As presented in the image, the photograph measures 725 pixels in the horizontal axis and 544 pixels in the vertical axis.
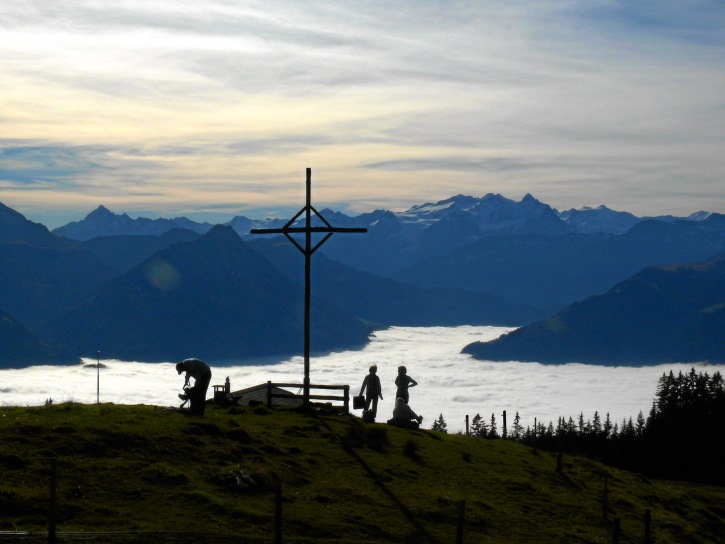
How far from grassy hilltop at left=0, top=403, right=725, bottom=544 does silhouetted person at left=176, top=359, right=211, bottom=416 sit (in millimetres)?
1204

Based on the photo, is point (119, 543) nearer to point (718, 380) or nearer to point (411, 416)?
point (411, 416)

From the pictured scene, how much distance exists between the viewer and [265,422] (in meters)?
44.8

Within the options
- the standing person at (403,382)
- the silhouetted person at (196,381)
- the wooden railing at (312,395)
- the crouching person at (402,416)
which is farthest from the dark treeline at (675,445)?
the silhouetted person at (196,381)

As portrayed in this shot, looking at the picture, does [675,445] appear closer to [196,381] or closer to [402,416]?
[402,416]

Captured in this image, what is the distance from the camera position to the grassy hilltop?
95.2 feet

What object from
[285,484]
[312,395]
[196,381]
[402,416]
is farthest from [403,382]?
[285,484]

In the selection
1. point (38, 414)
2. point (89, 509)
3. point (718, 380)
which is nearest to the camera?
point (89, 509)

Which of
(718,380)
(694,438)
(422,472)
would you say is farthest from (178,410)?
(718,380)

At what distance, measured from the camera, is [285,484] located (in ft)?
115

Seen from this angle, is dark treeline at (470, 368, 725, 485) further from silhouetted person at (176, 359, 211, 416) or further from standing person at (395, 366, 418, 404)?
silhouetted person at (176, 359, 211, 416)

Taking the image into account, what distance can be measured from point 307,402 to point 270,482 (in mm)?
15623

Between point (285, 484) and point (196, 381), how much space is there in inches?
383

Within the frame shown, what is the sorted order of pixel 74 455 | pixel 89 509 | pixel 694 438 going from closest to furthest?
pixel 89 509 → pixel 74 455 → pixel 694 438

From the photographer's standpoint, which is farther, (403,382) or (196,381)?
(403,382)
